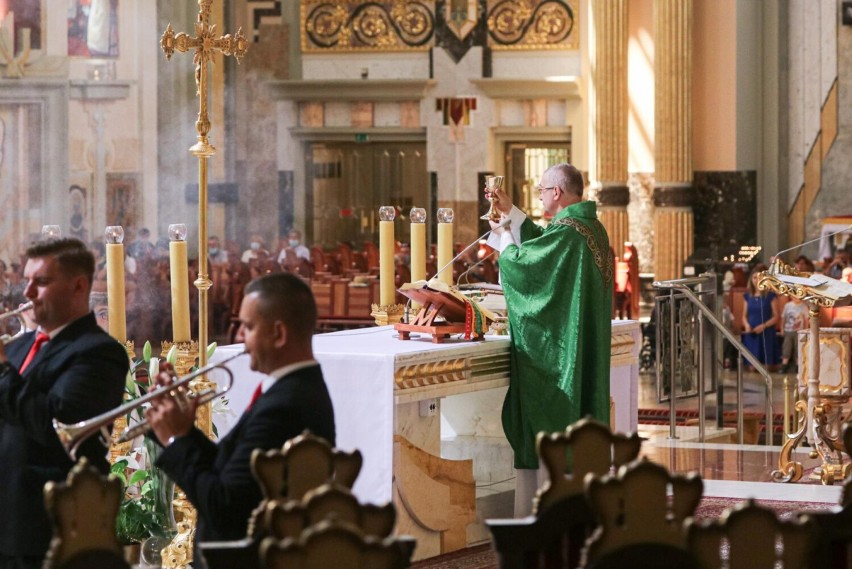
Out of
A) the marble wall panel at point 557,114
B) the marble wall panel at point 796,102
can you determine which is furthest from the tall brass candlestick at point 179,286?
the marble wall panel at point 557,114

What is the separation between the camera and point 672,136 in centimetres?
1973

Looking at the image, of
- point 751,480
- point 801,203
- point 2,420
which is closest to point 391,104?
point 801,203

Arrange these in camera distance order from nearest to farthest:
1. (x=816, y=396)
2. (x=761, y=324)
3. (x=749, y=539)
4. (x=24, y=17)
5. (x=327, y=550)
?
(x=327, y=550)
(x=749, y=539)
(x=816, y=396)
(x=761, y=324)
(x=24, y=17)

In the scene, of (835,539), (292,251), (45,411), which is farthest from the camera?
(292,251)

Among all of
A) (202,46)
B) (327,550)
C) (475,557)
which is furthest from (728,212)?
(327,550)

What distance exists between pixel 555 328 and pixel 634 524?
3796mm

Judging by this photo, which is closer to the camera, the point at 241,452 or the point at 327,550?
the point at 327,550

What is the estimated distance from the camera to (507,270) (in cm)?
662

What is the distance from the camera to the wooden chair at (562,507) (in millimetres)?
3137

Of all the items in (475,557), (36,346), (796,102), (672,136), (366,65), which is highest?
(366,65)

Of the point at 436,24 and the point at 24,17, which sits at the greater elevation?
the point at 436,24

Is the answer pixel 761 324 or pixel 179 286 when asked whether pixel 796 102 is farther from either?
pixel 179 286

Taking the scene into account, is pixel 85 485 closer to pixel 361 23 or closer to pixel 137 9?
pixel 137 9

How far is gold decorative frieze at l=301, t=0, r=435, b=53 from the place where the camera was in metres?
22.2
